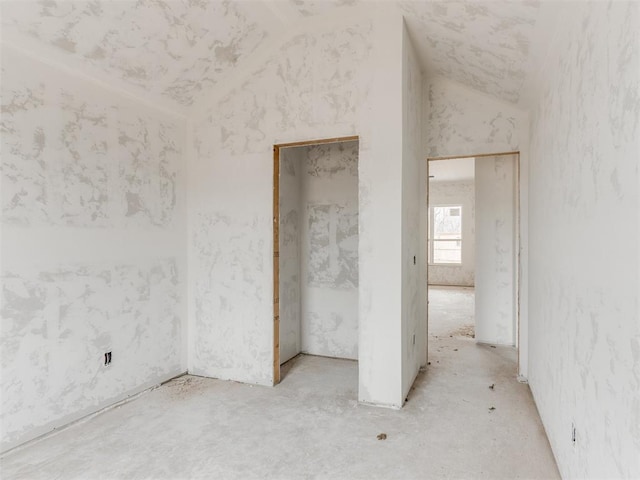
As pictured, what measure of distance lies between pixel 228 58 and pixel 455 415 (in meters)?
3.49

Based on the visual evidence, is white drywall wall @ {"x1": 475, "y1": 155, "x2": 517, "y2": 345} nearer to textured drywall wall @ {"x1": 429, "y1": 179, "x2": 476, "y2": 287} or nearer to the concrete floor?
the concrete floor

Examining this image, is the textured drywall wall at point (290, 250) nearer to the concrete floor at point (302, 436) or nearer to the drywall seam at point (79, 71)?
the concrete floor at point (302, 436)

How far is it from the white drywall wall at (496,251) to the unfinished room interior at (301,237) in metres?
0.44

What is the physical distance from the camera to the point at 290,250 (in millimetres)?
4281

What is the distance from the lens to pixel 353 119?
3162mm

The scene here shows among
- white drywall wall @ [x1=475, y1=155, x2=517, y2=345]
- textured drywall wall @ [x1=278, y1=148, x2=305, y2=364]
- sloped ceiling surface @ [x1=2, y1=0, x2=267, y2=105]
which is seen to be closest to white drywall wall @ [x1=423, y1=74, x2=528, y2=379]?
white drywall wall @ [x1=475, y1=155, x2=517, y2=345]

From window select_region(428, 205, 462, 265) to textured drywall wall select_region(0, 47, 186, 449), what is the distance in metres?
8.09

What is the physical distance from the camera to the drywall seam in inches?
94.3

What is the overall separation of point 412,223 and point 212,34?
7.50 feet

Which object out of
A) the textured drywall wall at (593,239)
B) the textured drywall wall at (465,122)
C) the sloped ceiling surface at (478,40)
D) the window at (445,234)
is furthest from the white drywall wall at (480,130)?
the window at (445,234)

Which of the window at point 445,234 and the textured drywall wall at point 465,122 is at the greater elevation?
the textured drywall wall at point 465,122

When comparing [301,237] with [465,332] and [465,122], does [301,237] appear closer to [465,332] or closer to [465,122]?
[465,122]

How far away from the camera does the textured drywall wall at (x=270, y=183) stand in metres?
3.01

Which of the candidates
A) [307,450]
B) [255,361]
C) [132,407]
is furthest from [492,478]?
[132,407]
